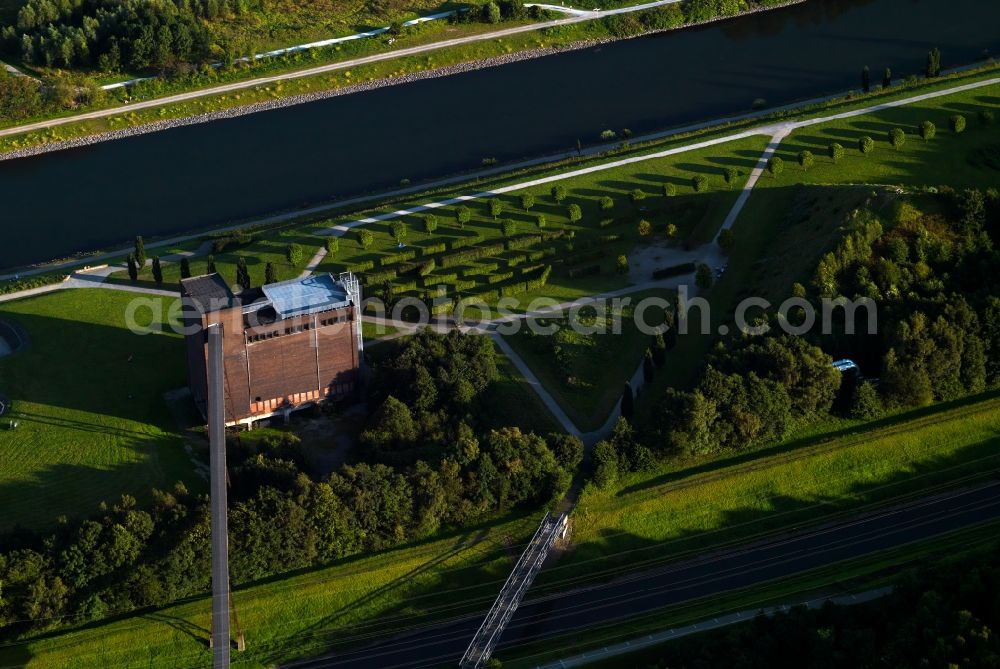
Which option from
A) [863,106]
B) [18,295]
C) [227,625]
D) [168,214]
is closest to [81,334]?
[18,295]

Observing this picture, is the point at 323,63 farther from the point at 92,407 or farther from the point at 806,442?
the point at 806,442

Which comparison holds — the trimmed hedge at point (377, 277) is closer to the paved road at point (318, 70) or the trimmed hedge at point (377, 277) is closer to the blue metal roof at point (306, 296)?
the blue metal roof at point (306, 296)

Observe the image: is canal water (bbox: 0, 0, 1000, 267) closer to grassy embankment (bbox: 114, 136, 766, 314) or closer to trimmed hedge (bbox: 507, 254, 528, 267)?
grassy embankment (bbox: 114, 136, 766, 314)

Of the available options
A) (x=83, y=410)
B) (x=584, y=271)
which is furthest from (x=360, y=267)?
(x=83, y=410)

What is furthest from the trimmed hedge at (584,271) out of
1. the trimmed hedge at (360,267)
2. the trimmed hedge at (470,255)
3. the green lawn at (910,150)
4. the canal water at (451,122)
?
the canal water at (451,122)

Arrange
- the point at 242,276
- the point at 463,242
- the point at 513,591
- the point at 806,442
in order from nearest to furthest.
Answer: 1. the point at 513,591
2. the point at 806,442
3. the point at 242,276
4. the point at 463,242

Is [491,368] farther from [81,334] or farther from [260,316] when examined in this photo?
[81,334]
